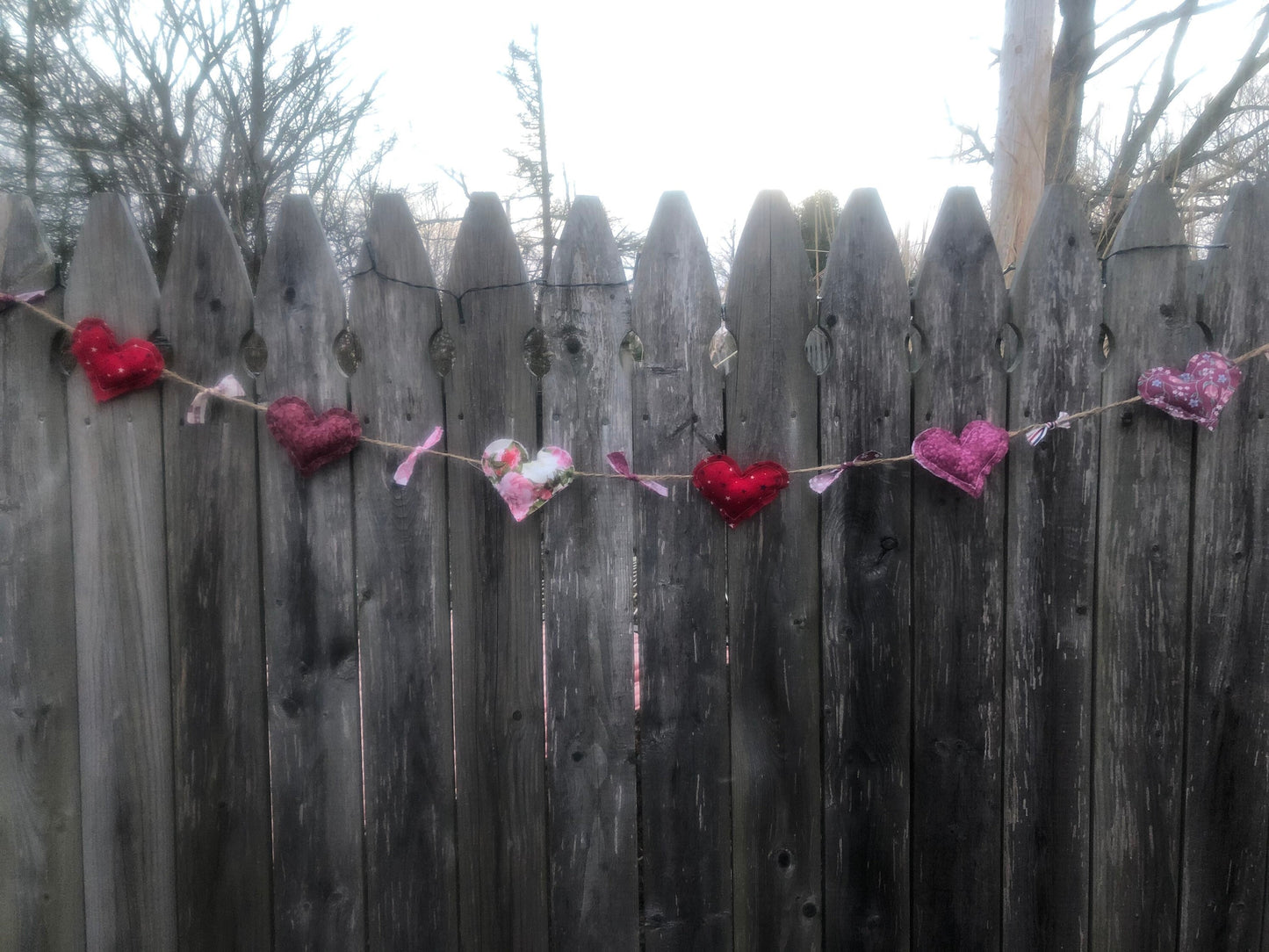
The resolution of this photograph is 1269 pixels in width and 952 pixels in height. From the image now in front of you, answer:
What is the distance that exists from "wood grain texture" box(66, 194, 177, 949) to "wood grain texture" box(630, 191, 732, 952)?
1005 millimetres

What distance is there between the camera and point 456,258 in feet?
5.02

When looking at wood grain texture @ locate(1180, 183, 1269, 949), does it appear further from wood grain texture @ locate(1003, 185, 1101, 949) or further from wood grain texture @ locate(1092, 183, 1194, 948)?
wood grain texture @ locate(1003, 185, 1101, 949)

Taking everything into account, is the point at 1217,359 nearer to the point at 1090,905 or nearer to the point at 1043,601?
the point at 1043,601

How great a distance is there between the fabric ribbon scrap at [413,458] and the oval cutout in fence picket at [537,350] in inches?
9.1

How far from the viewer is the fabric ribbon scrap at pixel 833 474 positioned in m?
1.50

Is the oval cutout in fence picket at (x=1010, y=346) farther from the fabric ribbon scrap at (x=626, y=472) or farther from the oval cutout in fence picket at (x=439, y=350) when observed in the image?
the oval cutout in fence picket at (x=439, y=350)

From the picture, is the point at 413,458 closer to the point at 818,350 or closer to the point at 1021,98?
the point at 818,350

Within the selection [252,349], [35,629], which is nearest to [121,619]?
[35,629]

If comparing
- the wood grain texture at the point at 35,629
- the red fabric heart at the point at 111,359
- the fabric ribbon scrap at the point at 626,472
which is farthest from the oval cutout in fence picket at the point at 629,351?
the wood grain texture at the point at 35,629

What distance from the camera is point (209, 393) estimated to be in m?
1.51

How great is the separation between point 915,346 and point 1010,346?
0.20 m

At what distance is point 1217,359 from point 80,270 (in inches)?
91.1

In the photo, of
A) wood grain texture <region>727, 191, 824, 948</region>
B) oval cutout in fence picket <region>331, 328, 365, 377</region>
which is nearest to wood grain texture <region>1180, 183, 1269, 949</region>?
wood grain texture <region>727, 191, 824, 948</region>

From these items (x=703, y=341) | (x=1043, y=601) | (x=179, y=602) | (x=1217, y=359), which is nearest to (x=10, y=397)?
(x=179, y=602)
